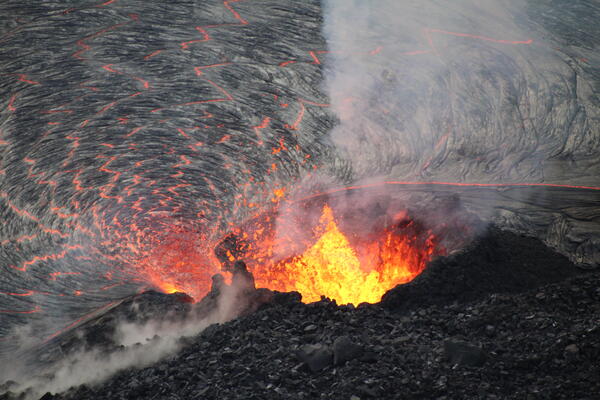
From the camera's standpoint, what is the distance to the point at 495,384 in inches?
171

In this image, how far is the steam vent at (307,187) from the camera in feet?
17.4

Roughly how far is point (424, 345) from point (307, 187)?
156 inches

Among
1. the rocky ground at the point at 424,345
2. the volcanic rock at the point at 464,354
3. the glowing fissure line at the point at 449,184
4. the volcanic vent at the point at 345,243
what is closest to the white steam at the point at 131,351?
the rocky ground at the point at 424,345

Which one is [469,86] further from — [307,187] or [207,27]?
[207,27]

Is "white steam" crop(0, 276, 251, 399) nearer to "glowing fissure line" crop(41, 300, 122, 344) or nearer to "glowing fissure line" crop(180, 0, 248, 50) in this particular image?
"glowing fissure line" crop(41, 300, 122, 344)

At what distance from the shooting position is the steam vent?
17.4ft

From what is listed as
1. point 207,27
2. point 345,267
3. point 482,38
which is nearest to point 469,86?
point 482,38

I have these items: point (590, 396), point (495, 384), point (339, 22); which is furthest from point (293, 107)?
point (590, 396)

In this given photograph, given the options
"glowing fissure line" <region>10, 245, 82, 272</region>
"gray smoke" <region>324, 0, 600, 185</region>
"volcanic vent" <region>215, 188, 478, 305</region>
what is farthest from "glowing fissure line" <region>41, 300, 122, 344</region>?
"gray smoke" <region>324, 0, 600, 185</region>

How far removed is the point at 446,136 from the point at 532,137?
3.73 feet

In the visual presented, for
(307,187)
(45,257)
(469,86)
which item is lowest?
(45,257)

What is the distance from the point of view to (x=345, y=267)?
8.42 metres

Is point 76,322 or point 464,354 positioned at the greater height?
point 464,354

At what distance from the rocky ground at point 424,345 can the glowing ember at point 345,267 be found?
1.18 m
